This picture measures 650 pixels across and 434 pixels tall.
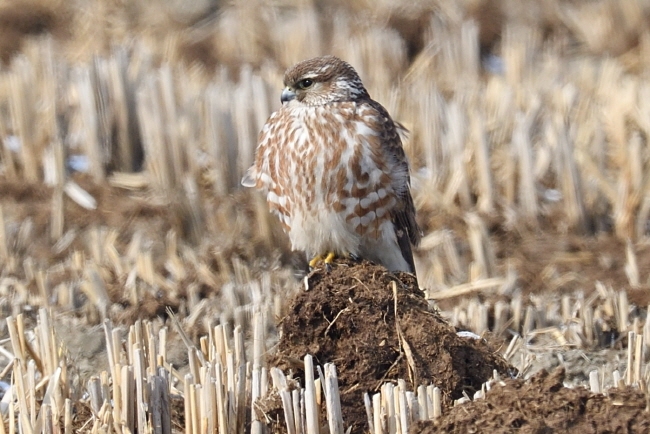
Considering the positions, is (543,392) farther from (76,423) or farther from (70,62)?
(70,62)

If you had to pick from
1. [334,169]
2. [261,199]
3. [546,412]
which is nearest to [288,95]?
[334,169]

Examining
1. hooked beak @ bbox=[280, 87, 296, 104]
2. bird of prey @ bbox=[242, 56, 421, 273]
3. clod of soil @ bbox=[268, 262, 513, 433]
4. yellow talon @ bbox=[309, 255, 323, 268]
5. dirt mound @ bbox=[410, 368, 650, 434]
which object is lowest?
dirt mound @ bbox=[410, 368, 650, 434]

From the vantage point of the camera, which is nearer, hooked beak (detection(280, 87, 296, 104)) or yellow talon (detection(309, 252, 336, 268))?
yellow talon (detection(309, 252, 336, 268))

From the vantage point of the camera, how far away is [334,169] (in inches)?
213

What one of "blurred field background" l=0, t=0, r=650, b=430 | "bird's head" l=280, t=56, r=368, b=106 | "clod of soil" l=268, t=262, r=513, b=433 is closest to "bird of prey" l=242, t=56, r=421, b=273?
"bird's head" l=280, t=56, r=368, b=106

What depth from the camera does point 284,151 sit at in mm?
5535

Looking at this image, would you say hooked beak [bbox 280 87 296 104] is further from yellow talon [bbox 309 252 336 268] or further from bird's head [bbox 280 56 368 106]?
yellow talon [bbox 309 252 336 268]

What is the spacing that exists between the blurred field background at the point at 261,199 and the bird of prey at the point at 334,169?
0.56m

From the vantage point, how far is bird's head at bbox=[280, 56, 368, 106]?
5680 millimetres

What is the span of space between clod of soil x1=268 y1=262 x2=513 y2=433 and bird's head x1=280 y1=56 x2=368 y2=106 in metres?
1.20

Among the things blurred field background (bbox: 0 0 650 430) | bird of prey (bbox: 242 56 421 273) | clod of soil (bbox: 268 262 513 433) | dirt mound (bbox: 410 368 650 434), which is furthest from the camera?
blurred field background (bbox: 0 0 650 430)

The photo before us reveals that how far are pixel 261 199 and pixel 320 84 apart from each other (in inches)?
87.7

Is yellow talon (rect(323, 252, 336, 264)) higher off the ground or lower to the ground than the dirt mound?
higher

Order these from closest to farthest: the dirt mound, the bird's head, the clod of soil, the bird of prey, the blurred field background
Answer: the dirt mound < the clod of soil < the bird of prey < the bird's head < the blurred field background
